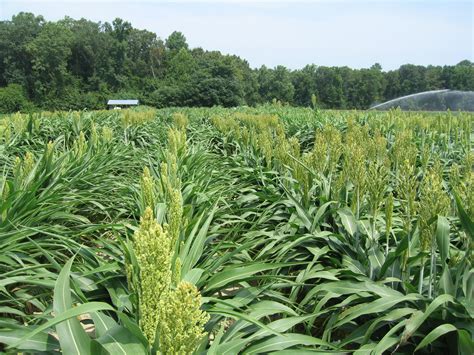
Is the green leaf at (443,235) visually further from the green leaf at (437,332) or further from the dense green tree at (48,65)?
the dense green tree at (48,65)

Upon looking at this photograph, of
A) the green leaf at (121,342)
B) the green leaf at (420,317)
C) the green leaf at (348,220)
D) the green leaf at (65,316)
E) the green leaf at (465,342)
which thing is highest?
the green leaf at (65,316)

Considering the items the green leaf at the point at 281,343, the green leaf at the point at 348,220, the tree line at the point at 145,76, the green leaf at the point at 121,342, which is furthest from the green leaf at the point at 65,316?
the tree line at the point at 145,76

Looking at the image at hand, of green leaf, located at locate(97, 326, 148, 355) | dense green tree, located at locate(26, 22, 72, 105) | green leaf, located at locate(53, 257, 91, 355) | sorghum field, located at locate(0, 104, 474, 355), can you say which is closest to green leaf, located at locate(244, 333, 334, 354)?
sorghum field, located at locate(0, 104, 474, 355)

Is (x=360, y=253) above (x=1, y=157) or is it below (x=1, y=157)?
below

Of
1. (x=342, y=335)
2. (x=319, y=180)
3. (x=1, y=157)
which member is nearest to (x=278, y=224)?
(x=319, y=180)

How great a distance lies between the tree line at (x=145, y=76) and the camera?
55.7m

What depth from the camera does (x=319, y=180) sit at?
10.2 ft

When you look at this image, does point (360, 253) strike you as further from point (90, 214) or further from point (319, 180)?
point (90, 214)

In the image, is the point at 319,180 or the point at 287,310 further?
the point at 319,180

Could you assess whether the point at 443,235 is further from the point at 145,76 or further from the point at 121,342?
the point at 145,76

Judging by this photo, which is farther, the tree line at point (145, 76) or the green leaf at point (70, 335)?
the tree line at point (145, 76)

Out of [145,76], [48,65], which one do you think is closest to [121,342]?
[48,65]

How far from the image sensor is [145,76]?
251ft

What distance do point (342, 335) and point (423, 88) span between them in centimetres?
8330
